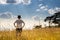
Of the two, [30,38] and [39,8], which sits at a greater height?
[39,8]

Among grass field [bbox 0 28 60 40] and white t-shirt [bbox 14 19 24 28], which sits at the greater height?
white t-shirt [bbox 14 19 24 28]

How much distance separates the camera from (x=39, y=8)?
6223 millimetres

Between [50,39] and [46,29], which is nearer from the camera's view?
[50,39]

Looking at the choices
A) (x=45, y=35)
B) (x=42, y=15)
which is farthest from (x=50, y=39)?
(x=42, y=15)

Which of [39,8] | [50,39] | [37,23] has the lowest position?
[50,39]

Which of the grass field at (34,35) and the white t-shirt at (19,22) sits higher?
the white t-shirt at (19,22)

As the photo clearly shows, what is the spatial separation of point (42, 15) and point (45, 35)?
512 millimetres

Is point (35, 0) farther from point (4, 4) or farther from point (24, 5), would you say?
point (4, 4)

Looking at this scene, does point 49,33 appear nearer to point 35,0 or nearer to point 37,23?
point 37,23

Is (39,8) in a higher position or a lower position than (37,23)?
higher

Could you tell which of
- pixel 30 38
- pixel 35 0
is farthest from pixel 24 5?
pixel 30 38

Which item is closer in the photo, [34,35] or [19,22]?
[19,22]

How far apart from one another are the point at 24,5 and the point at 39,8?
1.27ft

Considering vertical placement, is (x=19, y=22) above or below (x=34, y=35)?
above
